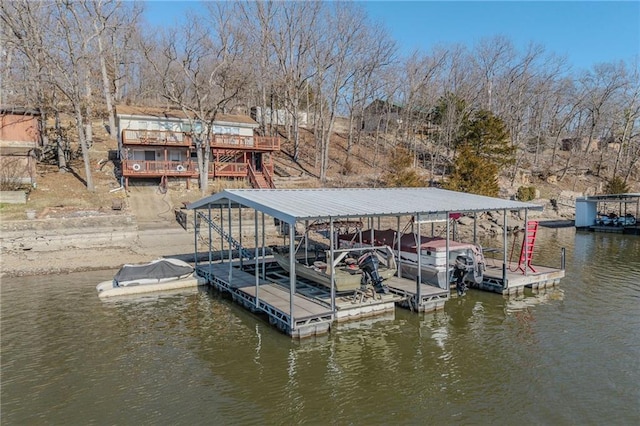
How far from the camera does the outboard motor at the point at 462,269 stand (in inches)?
650

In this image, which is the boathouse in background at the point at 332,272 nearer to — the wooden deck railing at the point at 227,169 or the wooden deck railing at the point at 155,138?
the wooden deck railing at the point at 155,138

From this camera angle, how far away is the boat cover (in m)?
17.2

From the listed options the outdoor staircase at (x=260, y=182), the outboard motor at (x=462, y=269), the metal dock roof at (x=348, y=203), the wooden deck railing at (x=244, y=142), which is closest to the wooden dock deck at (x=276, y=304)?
the metal dock roof at (x=348, y=203)

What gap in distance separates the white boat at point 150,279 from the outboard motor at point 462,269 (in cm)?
1016

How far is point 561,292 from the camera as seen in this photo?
57.8ft

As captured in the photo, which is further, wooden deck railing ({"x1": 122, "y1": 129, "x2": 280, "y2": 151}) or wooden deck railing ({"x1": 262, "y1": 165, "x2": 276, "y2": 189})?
Result: wooden deck railing ({"x1": 262, "y1": 165, "x2": 276, "y2": 189})

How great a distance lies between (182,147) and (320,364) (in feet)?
98.5

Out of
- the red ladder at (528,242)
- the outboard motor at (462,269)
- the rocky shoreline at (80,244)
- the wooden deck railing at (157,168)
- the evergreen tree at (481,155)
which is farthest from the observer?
the evergreen tree at (481,155)

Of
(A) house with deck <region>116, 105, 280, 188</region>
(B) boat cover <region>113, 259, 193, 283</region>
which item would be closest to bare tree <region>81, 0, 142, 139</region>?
(A) house with deck <region>116, 105, 280, 188</region>

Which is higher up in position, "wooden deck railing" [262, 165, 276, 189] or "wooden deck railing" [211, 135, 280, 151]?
"wooden deck railing" [211, 135, 280, 151]

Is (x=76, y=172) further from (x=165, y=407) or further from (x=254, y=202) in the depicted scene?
(x=165, y=407)

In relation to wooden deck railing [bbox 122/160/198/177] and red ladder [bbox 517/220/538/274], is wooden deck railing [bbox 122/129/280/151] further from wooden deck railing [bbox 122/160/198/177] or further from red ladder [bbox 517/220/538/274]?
red ladder [bbox 517/220/538/274]

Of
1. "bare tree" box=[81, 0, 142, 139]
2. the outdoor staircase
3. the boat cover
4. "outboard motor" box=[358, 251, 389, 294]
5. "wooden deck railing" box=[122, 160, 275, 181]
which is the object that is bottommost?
the boat cover

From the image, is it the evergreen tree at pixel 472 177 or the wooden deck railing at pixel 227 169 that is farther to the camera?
the wooden deck railing at pixel 227 169
